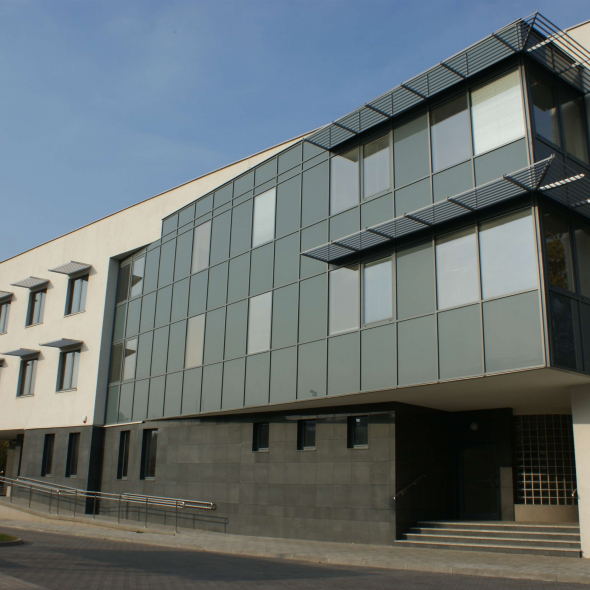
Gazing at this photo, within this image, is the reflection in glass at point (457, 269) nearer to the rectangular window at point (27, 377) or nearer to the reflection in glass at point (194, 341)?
the reflection in glass at point (194, 341)

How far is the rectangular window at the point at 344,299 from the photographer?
54.0ft

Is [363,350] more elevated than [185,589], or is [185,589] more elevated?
[363,350]

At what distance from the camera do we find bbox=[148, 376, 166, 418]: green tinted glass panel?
2298 centimetres

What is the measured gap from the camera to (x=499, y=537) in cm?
1476

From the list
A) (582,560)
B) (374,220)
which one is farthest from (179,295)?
(582,560)

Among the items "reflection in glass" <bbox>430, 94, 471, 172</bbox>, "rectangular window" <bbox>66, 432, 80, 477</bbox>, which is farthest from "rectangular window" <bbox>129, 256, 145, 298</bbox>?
"reflection in glass" <bbox>430, 94, 471, 172</bbox>

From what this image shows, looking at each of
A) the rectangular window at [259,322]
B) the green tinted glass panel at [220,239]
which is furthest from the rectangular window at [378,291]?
the green tinted glass panel at [220,239]

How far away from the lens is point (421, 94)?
15.5 meters

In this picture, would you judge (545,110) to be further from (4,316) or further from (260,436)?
(4,316)

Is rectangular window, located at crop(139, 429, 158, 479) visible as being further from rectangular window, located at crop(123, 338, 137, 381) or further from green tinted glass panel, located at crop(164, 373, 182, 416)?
rectangular window, located at crop(123, 338, 137, 381)

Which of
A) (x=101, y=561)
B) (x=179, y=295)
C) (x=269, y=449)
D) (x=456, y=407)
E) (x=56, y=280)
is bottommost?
(x=101, y=561)

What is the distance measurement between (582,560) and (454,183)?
8283mm

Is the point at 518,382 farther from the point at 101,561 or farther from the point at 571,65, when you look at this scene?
the point at 101,561

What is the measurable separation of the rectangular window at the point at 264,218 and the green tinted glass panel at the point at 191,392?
4.83 meters
